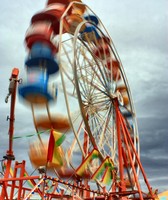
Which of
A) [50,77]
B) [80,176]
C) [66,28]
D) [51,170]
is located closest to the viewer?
[51,170]

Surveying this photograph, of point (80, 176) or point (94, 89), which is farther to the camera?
point (94, 89)

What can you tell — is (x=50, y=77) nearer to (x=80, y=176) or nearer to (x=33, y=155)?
(x=33, y=155)

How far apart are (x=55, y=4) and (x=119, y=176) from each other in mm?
8727

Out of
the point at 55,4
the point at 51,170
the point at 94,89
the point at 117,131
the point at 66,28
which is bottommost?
the point at 51,170

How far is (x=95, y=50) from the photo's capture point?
16625 millimetres

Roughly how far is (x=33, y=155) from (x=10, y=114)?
1596 millimetres

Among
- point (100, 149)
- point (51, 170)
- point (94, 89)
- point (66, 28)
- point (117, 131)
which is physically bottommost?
point (51, 170)

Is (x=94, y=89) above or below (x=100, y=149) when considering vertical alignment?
above

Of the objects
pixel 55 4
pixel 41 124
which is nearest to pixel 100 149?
pixel 41 124

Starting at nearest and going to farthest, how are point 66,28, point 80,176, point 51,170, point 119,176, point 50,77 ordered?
1. point 51,170
2. point 50,77
3. point 80,176
4. point 66,28
5. point 119,176

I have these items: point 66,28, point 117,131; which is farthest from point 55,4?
point 117,131

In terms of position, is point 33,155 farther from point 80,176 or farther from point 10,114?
point 80,176

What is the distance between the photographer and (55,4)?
50.7 feet

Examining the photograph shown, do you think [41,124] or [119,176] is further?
[119,176]
